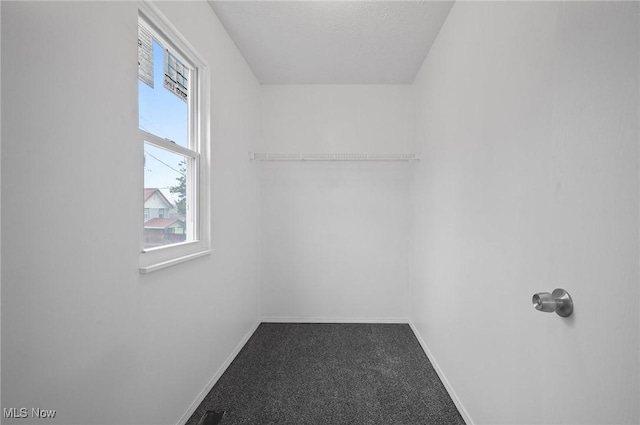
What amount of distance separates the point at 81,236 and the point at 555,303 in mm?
1571

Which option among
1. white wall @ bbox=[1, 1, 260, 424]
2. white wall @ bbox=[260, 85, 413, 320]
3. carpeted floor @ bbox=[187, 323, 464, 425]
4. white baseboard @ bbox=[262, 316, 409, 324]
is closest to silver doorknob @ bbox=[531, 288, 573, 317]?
carpeted floor @ bbox=[187, 323, 464, 425]

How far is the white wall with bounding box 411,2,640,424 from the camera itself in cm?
72

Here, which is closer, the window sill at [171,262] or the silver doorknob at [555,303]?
the silver doorknob at [555,303]

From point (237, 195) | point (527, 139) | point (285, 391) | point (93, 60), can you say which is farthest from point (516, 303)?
point (237, 195)

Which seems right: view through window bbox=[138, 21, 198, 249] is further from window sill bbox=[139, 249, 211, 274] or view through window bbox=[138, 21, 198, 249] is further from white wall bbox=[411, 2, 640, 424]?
white wall bbox=[411, 2, 640, 424]

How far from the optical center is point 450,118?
198 centimetres

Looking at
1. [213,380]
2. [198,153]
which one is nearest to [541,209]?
[198,153]

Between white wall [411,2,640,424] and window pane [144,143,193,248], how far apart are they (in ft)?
5.66

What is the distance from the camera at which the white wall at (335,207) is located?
3.16 metres

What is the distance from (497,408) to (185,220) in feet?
6.51

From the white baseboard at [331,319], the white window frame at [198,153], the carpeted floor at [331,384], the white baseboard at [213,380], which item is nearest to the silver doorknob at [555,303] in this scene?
the carpeted floor at [331,384]

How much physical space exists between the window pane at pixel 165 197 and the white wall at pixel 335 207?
1.41 metres

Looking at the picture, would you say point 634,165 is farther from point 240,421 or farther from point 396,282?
point 396,282

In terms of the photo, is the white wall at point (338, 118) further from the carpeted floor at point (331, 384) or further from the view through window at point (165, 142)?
the carpeted floor at point (331, 384)
